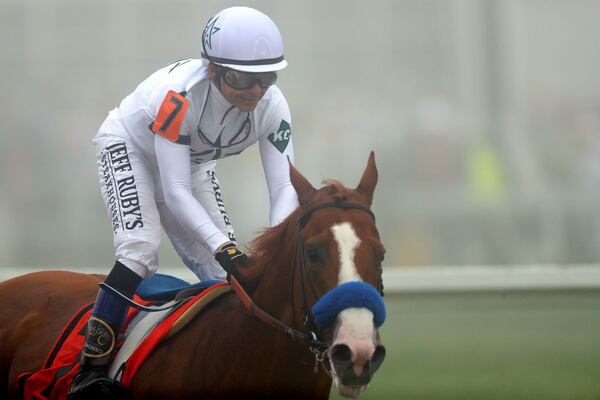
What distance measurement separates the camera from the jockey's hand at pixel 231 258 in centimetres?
361

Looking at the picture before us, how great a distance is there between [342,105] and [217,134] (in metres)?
4.17

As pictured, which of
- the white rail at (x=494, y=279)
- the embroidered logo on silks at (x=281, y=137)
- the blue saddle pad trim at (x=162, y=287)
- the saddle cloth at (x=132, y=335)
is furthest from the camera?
the white rail at (x=494, y=279)

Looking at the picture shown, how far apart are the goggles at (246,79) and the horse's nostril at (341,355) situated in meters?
1.15

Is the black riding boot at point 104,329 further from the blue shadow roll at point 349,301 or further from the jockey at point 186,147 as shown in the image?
the blue shadow roll at point 349,301

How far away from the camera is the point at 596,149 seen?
7.93 m

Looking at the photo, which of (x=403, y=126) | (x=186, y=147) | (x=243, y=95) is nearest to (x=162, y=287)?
(x=186, y=147)

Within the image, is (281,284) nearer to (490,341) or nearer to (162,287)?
(162,287)

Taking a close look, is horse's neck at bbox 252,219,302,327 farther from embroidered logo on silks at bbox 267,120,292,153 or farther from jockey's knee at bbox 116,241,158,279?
embroidered logo on silks at bbox 267,120,292,153

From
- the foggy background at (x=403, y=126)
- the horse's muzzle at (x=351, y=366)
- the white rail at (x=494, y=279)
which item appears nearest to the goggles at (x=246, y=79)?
the horse's muzzle at (x=351, y=366)

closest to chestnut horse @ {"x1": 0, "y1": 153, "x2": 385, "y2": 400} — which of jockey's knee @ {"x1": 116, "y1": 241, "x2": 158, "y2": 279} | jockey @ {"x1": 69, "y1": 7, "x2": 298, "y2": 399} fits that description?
jockey @ {"x1": 69, "y1": 7, "x2": 298, "y2": 399}

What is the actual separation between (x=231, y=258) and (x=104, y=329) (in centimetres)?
54

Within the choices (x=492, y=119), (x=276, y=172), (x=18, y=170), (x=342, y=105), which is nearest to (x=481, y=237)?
(x=492, y=119)

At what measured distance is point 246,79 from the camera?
3795 millimetres

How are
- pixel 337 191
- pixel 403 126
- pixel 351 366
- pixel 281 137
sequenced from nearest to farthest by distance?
pixel 351 366 → pixel 337 191 → pixel 281 137 → pixel 403 126
